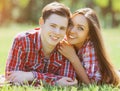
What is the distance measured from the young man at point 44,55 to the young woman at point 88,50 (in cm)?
9

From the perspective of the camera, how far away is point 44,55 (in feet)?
15.5

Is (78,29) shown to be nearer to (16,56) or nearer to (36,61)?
(36,61)

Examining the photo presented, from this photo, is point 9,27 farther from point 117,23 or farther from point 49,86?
point 49,86

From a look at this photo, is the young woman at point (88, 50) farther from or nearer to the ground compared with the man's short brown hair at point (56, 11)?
nearer to the ground

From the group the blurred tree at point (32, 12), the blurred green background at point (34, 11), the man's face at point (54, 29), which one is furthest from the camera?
the blurred tree at point (32, 12)

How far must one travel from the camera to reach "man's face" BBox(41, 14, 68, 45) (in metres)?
4.51

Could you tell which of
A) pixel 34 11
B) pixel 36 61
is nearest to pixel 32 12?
pixel 34 11

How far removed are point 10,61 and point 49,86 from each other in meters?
0.40

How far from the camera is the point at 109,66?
16.0 ft

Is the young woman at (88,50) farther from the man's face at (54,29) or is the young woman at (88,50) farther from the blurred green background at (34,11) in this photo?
the blurred green background at (34,11)

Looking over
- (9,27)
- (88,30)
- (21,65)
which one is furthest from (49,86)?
(9,27)

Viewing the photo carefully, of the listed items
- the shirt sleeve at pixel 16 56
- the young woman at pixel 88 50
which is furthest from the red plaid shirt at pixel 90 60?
the shirt sleeve at pixel 16 56

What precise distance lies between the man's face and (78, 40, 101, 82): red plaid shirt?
366 millimetres

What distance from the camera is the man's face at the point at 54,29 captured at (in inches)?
178
